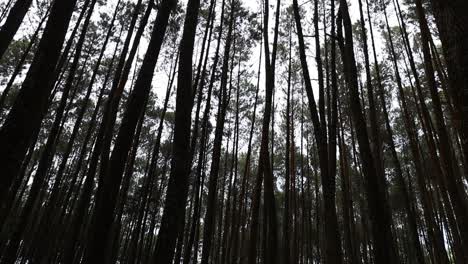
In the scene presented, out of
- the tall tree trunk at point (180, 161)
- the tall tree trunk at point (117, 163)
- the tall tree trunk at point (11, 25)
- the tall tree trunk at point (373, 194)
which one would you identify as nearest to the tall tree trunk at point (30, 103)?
the tall tree trunk at point (117, 163)

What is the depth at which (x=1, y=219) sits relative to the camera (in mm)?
6551

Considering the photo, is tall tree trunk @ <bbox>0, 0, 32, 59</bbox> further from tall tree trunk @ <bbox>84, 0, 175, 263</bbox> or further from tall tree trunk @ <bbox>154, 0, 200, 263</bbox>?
tall tree trunk @ <bbox>154, 0, 200, 263</bbox>

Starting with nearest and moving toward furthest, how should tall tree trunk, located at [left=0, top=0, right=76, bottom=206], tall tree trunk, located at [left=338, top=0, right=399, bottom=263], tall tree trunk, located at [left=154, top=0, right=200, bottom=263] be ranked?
tall tree trunk, located at [left=0, top=0, right=76, bottom=206] < tall tree trunk, located at [left=154, top=0, right=200, bottom=263] < tall tree trunk, located at [left=338, top=0, right=399, bottom=263]

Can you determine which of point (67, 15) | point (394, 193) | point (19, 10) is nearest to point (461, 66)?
point (67, 15)

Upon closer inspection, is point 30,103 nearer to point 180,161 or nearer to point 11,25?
point 180,161

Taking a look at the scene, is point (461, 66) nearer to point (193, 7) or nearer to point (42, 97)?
point (42, 97)

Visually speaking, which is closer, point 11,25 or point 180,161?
point 180,161

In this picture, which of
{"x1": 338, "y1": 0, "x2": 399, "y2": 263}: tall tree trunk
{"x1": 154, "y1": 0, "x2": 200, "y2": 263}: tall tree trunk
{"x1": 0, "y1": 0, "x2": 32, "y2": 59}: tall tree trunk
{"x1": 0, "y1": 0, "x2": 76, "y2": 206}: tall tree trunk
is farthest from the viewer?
{"x1": 0, "y1": 0, "x2": 32, "y2": 59}: tall tree trunk

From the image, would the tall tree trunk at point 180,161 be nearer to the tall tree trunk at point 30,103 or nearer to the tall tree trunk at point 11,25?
the tall tree trunk at point 30,103

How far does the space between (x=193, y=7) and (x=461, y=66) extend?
2.62 meters

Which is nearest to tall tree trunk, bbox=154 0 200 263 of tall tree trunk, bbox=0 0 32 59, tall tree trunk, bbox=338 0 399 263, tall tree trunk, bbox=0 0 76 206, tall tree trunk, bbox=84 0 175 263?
tall tree trunk, bbox=84 0 175 263

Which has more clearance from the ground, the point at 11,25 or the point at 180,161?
the point at 11,25

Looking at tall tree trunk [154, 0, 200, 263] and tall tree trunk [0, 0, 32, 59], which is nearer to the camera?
tall tree trunk [154, 0, 200, 263]

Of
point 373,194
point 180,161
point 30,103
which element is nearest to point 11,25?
point 30,103
